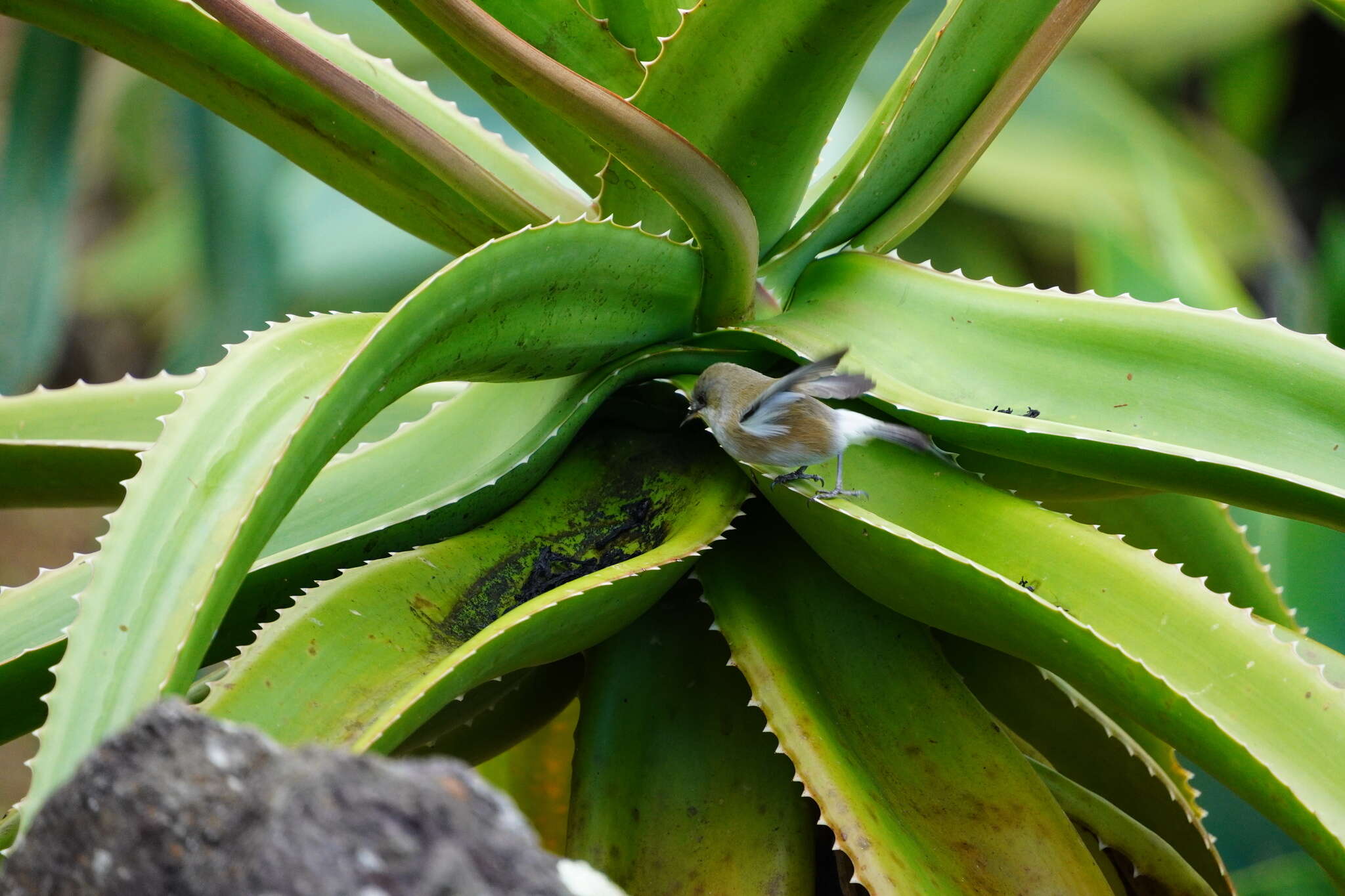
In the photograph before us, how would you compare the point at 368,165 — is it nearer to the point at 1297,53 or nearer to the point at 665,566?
the point at 665,566

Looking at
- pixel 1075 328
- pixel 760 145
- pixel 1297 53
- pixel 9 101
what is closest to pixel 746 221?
pixel 760 145

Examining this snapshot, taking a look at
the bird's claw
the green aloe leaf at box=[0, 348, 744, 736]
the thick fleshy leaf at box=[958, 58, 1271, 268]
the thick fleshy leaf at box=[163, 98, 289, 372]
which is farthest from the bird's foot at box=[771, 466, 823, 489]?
the thick fleshy leaf at box=[958, 58, 1271, 268]

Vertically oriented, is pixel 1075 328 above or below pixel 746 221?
below

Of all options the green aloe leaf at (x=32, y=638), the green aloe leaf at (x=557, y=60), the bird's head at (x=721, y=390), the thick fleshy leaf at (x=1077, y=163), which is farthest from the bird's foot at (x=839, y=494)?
the thick fleshy leaf at (x=1077, y=163)

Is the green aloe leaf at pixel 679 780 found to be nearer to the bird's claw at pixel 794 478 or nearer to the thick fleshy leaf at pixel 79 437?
the bird's claw at pixel 794 478

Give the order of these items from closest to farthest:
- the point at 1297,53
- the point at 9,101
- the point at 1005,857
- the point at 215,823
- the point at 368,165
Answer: the point at 215,823 < the point at 1005,857 < the point at 368,165 < the point at 9,101 < the point at 1297,53

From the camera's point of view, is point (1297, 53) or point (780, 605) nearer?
point (780, 605)
